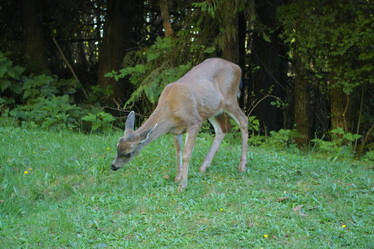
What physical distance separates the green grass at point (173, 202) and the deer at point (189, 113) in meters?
0.42

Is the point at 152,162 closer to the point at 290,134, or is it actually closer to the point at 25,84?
the point at 290,134

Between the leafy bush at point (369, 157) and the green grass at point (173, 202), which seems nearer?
the green grass at point (173, 202)

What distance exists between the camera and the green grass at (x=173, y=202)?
15.7 ft

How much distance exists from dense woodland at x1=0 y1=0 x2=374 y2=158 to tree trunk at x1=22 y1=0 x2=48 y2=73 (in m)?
0.03

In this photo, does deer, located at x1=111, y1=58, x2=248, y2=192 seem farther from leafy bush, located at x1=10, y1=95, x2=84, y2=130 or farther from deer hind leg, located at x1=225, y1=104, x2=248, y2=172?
leafy bush, located at x1=10, y1=95, x2=84, y2=130

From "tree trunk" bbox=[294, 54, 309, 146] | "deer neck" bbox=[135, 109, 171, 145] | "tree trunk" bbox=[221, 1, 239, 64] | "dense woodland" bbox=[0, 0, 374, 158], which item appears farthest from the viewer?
"tree trunk" bbox=[294, 54, 309, 146]

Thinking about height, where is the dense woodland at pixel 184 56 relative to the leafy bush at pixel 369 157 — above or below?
above

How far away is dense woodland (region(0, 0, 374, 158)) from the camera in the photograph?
9688 millimetres

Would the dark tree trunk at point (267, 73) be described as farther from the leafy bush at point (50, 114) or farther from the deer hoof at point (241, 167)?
the deer hoof at point (241, 167)

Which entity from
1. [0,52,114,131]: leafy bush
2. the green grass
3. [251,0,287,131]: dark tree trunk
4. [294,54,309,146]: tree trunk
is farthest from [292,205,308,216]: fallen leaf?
[251,0,287,131]: dark tree trunk

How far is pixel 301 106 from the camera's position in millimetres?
11078

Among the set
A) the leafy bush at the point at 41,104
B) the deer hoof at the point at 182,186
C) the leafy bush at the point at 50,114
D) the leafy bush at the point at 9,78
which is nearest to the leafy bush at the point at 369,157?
the deer hoof at the point at 182,186

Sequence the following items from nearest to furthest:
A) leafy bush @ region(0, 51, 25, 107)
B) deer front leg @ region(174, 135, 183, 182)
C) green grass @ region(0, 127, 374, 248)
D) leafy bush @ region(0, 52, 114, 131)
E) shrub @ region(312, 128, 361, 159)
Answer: green grass @ region(0, 127, 374, 248) → deer front leg @ region(174, 135, 183, 182) → shrub @ region(312, 128, 361, 159) → leafy bush @ region(0, 52, 114, 131) → leafy bush @ region(0, 51, 25, 107)

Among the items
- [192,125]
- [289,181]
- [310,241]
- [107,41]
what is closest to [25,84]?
[107,41]
